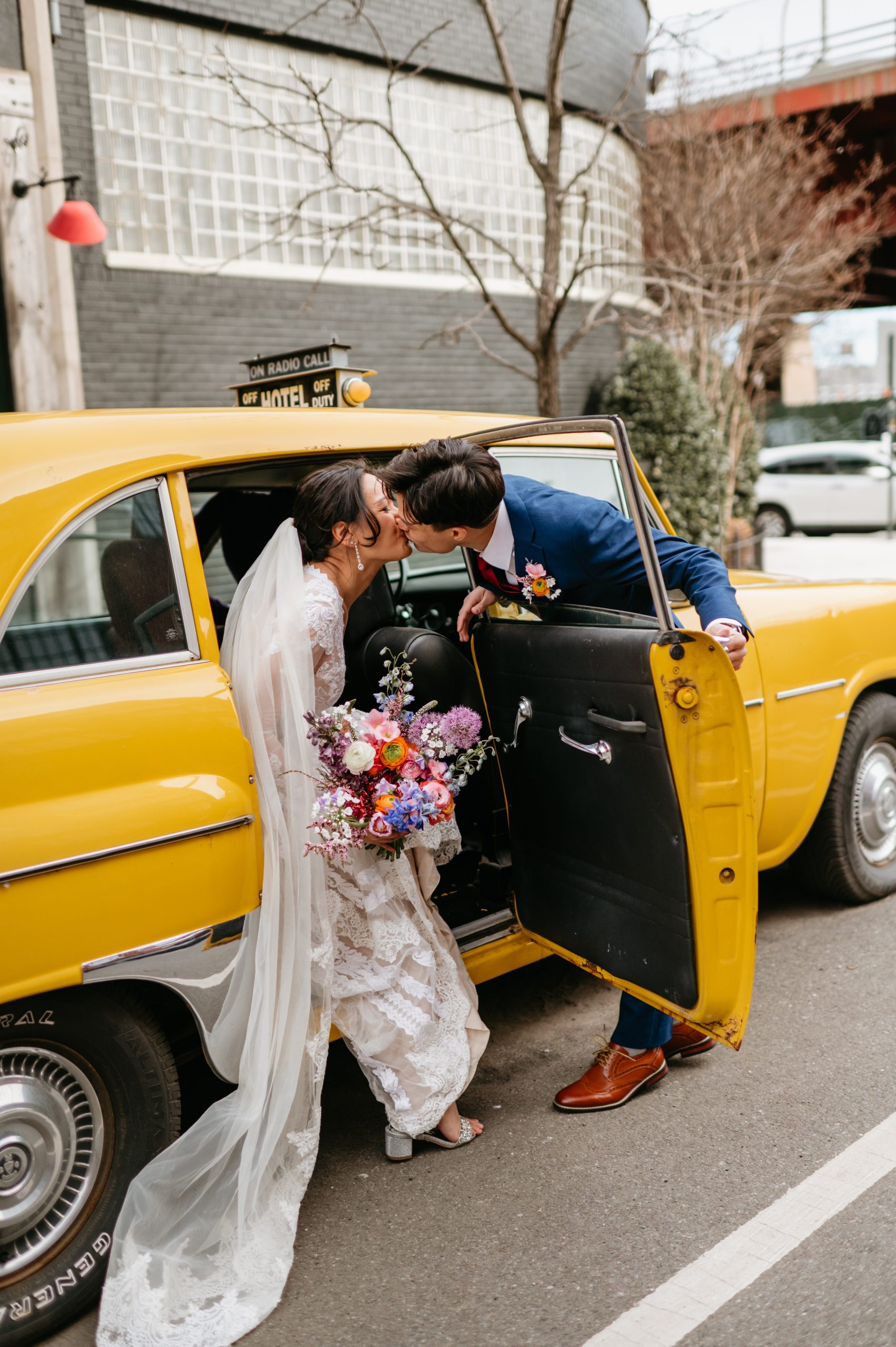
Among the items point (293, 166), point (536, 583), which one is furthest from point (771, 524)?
point (536, 583)

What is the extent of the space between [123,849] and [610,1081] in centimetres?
162

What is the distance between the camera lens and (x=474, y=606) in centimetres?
334

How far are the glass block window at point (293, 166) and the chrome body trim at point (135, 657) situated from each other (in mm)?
5312

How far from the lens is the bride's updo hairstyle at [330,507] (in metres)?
2.90

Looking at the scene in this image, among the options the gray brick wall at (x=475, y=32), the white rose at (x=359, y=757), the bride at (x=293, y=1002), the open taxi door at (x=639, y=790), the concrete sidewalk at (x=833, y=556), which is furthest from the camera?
the concrete sidewalk at (x=833, y=556)

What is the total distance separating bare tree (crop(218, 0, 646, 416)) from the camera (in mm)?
7316

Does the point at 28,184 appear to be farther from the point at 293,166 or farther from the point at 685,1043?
the point at 685,1043

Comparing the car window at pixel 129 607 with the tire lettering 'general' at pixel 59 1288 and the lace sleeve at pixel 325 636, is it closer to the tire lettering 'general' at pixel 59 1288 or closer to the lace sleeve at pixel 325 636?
the lace sleeve at pixel 325 636

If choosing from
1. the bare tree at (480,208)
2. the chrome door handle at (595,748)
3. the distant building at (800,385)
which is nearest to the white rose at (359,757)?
the chrome door handle at (595,748)

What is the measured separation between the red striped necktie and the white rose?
0.72m

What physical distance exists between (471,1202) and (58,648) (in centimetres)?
175

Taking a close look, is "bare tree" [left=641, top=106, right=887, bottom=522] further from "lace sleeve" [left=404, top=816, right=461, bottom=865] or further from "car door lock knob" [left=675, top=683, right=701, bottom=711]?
"car door lock knob" [left=675, top=683, right=701, bottom=711]

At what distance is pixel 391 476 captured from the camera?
2.94 metres

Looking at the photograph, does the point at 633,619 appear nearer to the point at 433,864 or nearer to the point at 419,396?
the point at 433,864
